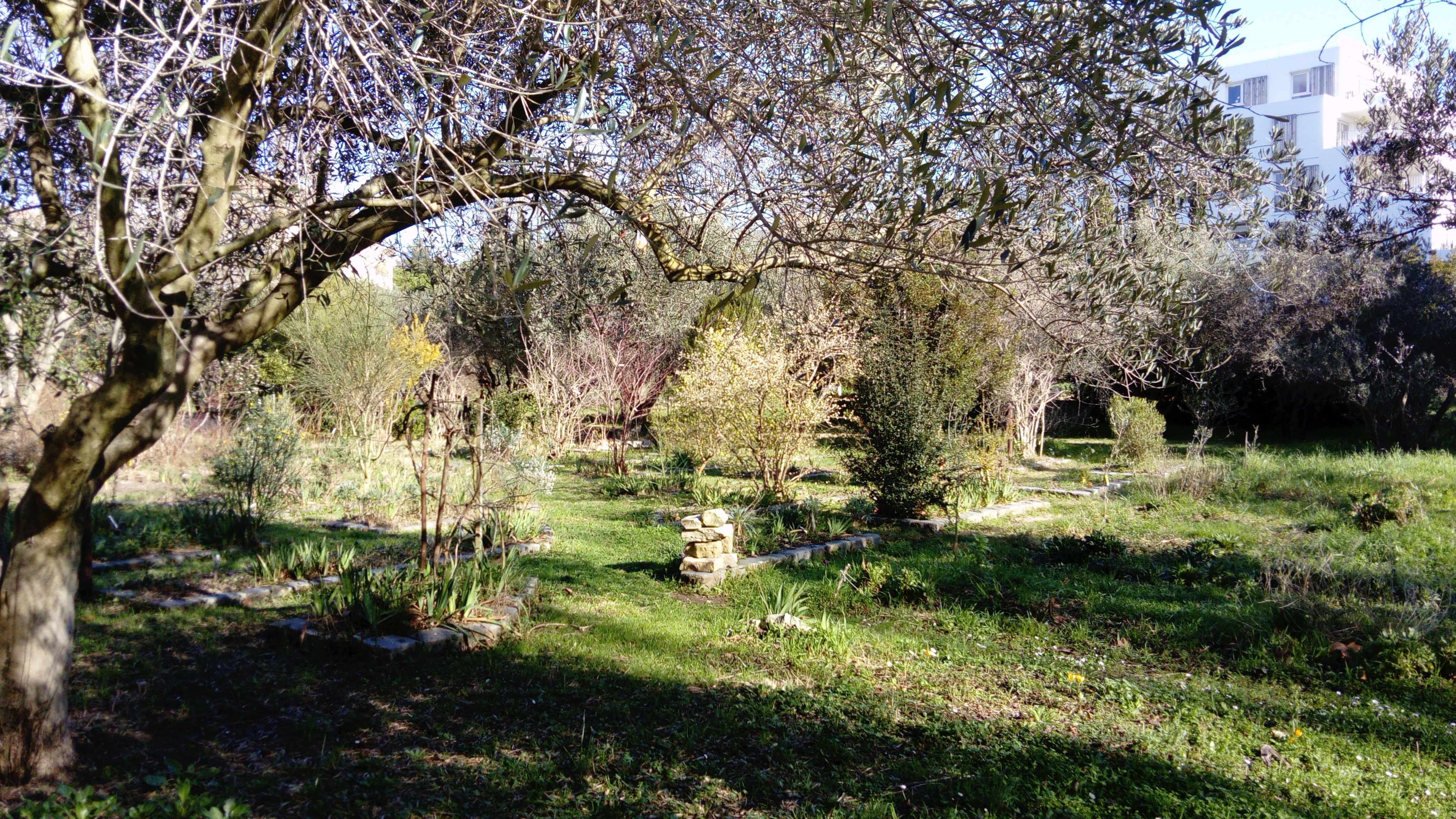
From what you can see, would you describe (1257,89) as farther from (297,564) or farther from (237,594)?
(237,594)

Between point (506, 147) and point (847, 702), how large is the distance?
3.10m

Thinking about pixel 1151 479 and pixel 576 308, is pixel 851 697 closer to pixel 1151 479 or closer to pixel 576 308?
pixel 576 308

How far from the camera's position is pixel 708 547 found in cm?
689

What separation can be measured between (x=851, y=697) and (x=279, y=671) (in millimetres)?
3004

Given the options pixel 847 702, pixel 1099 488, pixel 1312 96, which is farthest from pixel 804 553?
pixel 1312 96

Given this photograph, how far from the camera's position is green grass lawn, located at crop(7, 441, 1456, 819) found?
3338mm

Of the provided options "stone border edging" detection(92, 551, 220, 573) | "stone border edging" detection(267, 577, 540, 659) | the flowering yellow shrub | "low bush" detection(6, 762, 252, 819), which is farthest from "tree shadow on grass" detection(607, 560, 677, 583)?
the flowering yellow shrub

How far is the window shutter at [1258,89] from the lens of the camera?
127 feet

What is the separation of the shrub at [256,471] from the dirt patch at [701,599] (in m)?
4.10

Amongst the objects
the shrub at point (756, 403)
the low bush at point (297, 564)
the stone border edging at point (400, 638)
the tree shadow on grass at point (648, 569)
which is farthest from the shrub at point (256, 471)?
the shrub at point (756, 403)

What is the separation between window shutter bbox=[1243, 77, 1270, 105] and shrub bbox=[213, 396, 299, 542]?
4261 cm

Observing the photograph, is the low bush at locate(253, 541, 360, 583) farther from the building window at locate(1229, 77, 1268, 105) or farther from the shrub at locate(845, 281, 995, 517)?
the building window at locate(1229, 77, 1268, 105)

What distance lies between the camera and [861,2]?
3639 millimetres

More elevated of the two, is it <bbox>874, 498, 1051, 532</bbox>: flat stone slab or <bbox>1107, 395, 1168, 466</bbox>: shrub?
<bbox>1107, 395, 1168, 466</bbox>: shrub
